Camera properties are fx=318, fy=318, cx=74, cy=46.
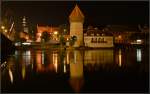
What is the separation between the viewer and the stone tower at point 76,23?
28.5m

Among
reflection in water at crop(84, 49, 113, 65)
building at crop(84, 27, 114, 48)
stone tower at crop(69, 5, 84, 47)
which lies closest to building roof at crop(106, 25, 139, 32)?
building at crop(84, 27, 114, 48)

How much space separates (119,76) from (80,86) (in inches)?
64.8

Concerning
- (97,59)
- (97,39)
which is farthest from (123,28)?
(97,59)

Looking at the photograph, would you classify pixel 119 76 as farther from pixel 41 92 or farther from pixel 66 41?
Answer: pixel 66 41

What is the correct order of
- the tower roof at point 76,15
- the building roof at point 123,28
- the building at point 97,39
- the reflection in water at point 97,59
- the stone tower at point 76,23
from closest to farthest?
the reflection in water at point 97,59, the stone tower at point 76,23, the building at point 97,39, the tower roof at point 76,15, the building roof at point 123,28

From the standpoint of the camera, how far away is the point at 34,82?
6.24m

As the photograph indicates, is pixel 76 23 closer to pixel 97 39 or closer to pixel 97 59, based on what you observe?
pixel 97 39

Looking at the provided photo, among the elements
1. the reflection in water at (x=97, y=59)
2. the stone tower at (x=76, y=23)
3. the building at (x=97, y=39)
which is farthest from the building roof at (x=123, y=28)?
the reflection in water at (x=97, y=59)

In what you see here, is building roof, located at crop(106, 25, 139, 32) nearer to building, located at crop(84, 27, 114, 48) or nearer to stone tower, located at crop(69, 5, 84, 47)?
building, located at crop(84, 27, 114, 48)

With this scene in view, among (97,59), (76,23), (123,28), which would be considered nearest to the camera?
(97,59)

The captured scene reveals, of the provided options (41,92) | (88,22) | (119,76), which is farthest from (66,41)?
(41,92)

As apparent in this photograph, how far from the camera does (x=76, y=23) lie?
29422 millimetres

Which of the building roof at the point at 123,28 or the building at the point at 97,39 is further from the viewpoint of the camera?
the building roof at the point at 123,28

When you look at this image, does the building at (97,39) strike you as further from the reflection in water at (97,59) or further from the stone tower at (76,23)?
the reflection in water at (97,59)
